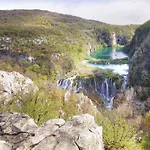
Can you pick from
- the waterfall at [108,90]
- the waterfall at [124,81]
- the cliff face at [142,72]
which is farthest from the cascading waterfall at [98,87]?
the cliff face at [142,72]

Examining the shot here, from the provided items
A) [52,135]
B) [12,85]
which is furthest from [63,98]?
[52,135]

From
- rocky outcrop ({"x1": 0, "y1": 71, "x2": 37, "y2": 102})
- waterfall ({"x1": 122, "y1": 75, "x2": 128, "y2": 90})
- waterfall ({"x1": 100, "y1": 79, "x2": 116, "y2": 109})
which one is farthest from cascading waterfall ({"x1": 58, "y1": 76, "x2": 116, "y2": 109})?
rocky outcrop ({"x1": 0, "y1": 71, "x2": 37, "y2": 102})

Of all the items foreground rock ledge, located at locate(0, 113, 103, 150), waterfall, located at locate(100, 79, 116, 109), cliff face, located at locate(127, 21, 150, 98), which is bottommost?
waterfall, located at locate(100, 79, 116, 109)

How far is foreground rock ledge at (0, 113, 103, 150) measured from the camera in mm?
12117

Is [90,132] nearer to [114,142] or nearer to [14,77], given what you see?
[114,142]

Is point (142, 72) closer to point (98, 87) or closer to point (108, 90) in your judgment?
point (108, 90)

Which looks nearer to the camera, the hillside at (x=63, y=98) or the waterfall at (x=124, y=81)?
the hillside at (x=63, y=98)

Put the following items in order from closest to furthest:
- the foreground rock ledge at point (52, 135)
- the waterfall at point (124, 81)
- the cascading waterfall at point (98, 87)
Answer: the foreground rock ledge at point (52, 135) < the cascading waterfall at point (98, 87) < the waterfall at point (124, 81)

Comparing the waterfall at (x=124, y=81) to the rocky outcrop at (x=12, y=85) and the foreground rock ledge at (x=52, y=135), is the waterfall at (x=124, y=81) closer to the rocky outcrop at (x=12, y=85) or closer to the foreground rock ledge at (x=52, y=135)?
the rocky outcrop at (x=12, y=85)

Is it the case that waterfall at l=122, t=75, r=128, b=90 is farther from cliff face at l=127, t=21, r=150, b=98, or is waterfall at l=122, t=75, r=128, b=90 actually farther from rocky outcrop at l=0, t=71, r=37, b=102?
rocky outcrop at l=0, t=71, r=37, b=102

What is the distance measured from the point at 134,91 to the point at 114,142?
66.6 metres

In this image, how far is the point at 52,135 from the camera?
12828mm

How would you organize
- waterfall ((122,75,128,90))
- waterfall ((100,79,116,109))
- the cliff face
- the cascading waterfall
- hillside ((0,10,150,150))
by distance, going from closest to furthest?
hillside ((0,10,150,150))
waterfall ((100,79,116,109))
the cliff face
the cascading waterfall
waterfall ((122,75,128,90))

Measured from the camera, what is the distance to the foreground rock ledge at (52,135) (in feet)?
39.8
